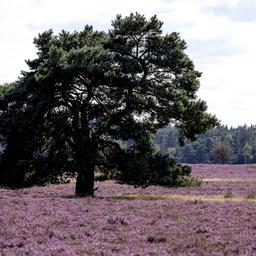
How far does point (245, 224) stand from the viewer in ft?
66.1

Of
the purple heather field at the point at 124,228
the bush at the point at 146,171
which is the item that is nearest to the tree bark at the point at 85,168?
the bush at the point at 146,171

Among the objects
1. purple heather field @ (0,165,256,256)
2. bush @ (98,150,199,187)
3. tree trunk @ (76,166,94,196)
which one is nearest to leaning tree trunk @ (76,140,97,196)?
tree trunk @ (76,166,94,196)

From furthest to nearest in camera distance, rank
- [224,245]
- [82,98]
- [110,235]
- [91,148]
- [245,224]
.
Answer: [82,98] → [91,148] → [245,224] → [110,235] → [224,245]

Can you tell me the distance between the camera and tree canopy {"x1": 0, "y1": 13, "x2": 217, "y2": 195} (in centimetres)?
3153

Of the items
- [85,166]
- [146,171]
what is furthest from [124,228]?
[85,166]

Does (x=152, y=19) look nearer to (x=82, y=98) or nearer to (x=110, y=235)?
(x=82, y=98)

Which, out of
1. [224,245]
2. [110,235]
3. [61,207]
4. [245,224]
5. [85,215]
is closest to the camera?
[224,245]

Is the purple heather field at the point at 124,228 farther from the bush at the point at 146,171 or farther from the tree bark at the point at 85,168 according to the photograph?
the tree bark at the point at 85,168

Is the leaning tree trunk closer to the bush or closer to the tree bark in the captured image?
the tree bark

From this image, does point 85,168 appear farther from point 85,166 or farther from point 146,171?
point 146,171

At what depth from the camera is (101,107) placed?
33562 mm

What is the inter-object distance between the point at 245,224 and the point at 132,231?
167 inches

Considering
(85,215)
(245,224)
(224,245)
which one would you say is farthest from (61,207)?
(224,245)

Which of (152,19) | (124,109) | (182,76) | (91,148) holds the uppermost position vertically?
(152,19)
